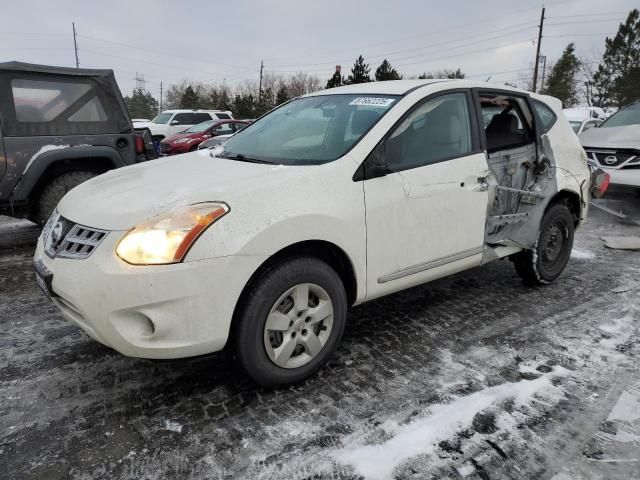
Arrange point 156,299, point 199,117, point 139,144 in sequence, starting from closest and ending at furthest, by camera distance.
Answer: point 156,299 < point 139,144 < point 199,117

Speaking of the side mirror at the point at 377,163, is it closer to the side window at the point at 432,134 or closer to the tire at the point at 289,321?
the side window at the point at 432,134

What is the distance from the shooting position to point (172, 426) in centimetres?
234

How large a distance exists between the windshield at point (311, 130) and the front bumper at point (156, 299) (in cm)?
93

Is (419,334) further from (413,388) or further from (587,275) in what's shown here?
(587,275)

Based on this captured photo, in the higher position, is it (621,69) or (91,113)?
(621,69)

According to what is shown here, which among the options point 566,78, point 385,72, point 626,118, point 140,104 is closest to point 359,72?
point 385,72

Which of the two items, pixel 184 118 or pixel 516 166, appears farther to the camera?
pixel 184 118

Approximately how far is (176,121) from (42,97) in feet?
48.8

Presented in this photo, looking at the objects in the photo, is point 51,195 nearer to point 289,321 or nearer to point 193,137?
point 289,321

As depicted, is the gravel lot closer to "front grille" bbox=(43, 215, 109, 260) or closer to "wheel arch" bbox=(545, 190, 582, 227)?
"front grille" bbox=(43, 215, 109, 260)

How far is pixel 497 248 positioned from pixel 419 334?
1.00 meters

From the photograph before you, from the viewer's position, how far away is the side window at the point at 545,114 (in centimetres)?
414

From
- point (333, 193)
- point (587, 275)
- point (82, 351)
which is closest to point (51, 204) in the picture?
point (82, 351)

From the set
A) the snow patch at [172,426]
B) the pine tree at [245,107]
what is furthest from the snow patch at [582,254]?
the pine tree at [245,107]
